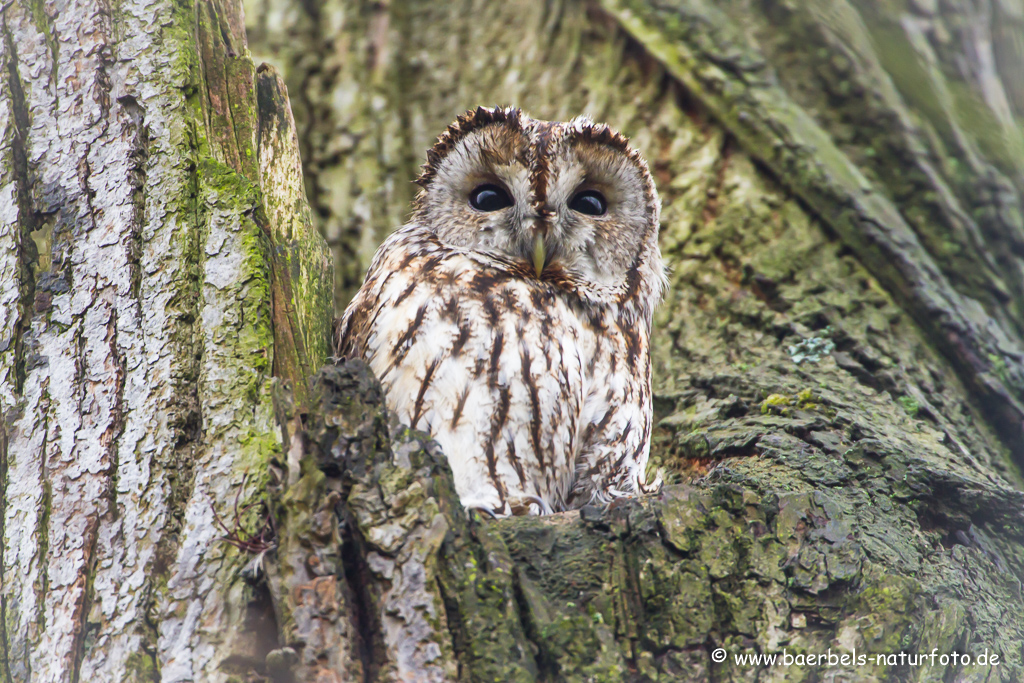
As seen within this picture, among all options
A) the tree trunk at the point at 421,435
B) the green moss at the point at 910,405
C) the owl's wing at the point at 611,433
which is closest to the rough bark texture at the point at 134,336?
the tree trunk at the point at 421,435

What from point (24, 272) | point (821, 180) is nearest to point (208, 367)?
point (24, 272)

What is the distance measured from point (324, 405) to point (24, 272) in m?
0.82

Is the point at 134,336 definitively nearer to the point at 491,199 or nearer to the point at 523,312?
the point at 523,312

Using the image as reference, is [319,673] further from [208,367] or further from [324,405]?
[208,367]

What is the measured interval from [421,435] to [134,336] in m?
0.66

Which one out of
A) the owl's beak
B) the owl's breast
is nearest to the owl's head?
the owl's beak

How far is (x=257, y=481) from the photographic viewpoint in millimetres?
1474

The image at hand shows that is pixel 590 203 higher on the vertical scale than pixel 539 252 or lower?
higher

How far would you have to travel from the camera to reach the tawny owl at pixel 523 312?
2027 mm

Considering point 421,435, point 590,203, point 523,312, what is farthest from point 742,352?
point 421,435

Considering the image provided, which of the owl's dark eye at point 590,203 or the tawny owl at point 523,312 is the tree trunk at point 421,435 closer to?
the tawny owl at point 523,312

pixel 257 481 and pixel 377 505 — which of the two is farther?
pixel 257 481

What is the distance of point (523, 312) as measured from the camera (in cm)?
217

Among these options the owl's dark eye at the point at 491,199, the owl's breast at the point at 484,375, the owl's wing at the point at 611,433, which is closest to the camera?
the owl's breast at the point at 484,375
